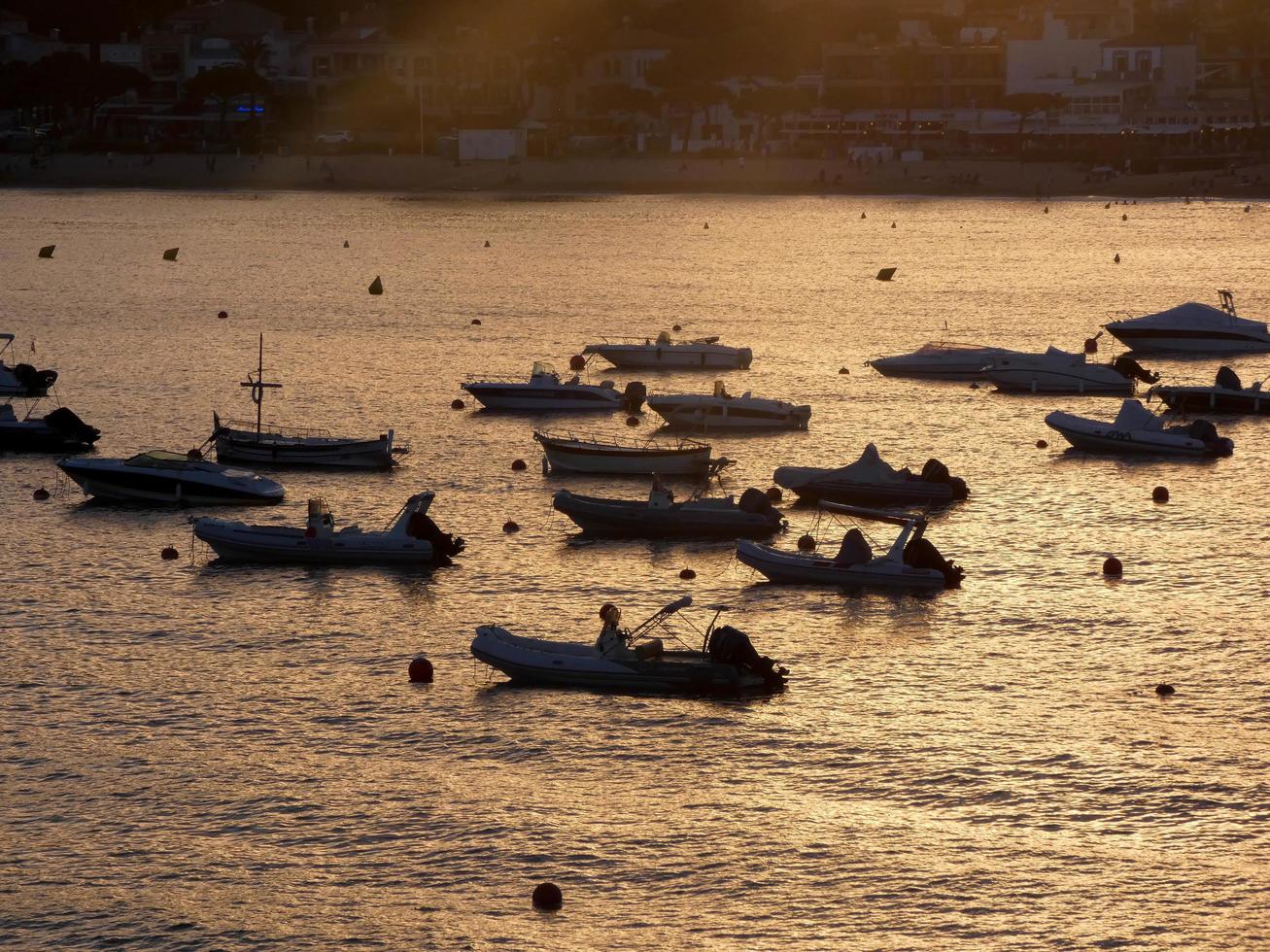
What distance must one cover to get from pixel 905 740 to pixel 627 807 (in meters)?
6.56

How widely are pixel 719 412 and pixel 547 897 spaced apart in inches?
1552

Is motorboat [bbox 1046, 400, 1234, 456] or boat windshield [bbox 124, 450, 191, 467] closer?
boat windshield [bbox 124, 450, 191, 467]

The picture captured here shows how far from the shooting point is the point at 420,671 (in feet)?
136

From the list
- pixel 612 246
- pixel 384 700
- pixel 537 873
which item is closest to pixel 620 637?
pixel 384 700

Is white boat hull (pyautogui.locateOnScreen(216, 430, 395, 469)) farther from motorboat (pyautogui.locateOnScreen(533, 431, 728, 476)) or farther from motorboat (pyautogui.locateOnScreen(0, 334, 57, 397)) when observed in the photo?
motorboat (pyautogui.locateOnScreen(0, 334, 57, 397))

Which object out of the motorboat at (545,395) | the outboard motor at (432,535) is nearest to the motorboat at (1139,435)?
the motorboat at (545,395)

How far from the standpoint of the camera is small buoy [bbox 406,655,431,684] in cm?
4150

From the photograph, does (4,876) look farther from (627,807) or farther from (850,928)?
(850,928)

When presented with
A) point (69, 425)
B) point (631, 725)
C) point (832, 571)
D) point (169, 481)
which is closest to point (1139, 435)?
point (832, 571)

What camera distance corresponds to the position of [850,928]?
3042 centimetres

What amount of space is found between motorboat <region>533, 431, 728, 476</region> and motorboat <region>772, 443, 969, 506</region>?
11.9 ft

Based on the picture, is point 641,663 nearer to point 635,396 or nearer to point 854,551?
point 854,551

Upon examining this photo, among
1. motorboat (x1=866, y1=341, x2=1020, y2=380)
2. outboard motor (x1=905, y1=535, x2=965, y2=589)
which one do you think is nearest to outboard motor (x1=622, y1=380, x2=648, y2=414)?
motorboat (x1=866, y1=341, x2=1020, y2=380)

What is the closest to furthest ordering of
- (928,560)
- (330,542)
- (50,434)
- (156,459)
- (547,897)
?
(547,897)
(928,560)
(330,542)
(156,459)
(50,434)
